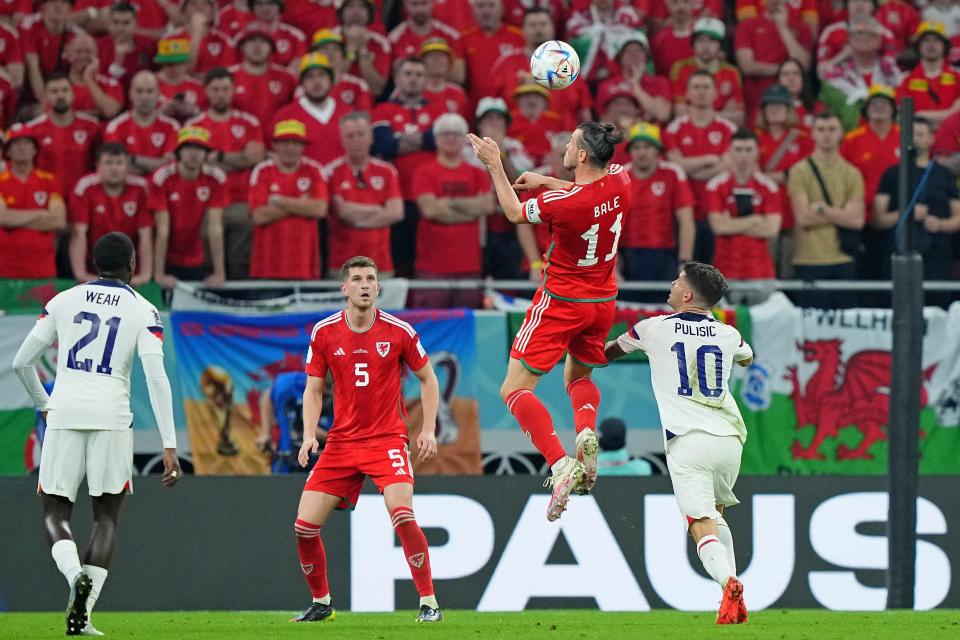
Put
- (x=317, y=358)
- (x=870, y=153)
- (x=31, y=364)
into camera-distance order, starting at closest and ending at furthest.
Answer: (x=31, y=364)
(x=317, y=358)
(x=870, y=153)

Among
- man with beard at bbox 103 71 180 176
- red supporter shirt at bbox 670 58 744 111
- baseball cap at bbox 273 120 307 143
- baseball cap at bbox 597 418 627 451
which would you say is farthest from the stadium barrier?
red supporter shirt at bbox 670 58 744 111

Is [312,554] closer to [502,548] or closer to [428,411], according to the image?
[428,411]

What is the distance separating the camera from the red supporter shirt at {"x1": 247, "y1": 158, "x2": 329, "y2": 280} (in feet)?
53.1

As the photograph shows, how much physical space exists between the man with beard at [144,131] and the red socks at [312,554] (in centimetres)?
690

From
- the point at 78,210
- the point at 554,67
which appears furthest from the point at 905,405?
the point at 78,210

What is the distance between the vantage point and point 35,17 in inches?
712

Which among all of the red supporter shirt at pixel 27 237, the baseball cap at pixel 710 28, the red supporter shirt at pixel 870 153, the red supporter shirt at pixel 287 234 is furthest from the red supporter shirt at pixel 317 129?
the red supporter shirt at pixel 870 153

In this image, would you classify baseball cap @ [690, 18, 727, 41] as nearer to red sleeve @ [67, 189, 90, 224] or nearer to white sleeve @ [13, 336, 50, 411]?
red sleeve @ [67, 189, 90, 224]

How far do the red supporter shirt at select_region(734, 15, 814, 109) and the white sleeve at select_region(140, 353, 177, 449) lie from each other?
10509 mm

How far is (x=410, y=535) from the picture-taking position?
10.9m

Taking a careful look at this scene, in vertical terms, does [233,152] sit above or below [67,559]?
above

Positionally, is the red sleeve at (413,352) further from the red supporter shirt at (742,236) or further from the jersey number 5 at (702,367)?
the red supporter shirt at (742,236)

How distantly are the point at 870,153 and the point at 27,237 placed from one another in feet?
30.1

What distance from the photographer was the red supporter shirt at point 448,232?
16.5m
